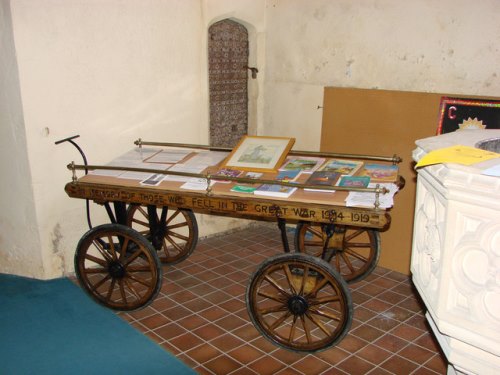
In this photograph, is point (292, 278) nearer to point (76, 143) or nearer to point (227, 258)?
point (227, 258)

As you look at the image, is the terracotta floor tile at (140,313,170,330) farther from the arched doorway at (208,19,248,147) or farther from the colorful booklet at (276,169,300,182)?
the arched doorway at (208,19,248,147)

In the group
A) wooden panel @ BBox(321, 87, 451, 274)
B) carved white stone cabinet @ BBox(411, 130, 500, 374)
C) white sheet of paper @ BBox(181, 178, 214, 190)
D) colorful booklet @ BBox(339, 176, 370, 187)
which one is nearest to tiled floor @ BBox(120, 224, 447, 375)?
wooden panel @ BBox(321, 87, 451, 274)

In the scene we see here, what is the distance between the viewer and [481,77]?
4.70 m

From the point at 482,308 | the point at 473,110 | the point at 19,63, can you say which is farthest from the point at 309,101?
the point at 482,308

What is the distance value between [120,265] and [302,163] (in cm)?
181

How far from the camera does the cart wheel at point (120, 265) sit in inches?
173

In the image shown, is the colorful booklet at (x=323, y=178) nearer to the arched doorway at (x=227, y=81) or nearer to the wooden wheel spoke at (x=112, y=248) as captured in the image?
the wooden wheel spoke at (x=112, y=248)

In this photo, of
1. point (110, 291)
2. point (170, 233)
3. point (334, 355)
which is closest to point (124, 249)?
point (110, 291)

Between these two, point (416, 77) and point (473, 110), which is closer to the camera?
point (473, 110)

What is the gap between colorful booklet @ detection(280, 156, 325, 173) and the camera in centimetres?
451

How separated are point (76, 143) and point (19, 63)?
2.99 feet

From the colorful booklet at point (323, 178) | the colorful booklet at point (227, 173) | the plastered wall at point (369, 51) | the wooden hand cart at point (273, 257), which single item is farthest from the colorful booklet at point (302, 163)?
the plastered wall at point (369, 51)

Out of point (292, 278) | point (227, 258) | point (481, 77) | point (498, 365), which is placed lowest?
point (227, 258)

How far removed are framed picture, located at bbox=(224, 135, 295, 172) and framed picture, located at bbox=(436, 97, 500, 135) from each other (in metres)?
1.48
